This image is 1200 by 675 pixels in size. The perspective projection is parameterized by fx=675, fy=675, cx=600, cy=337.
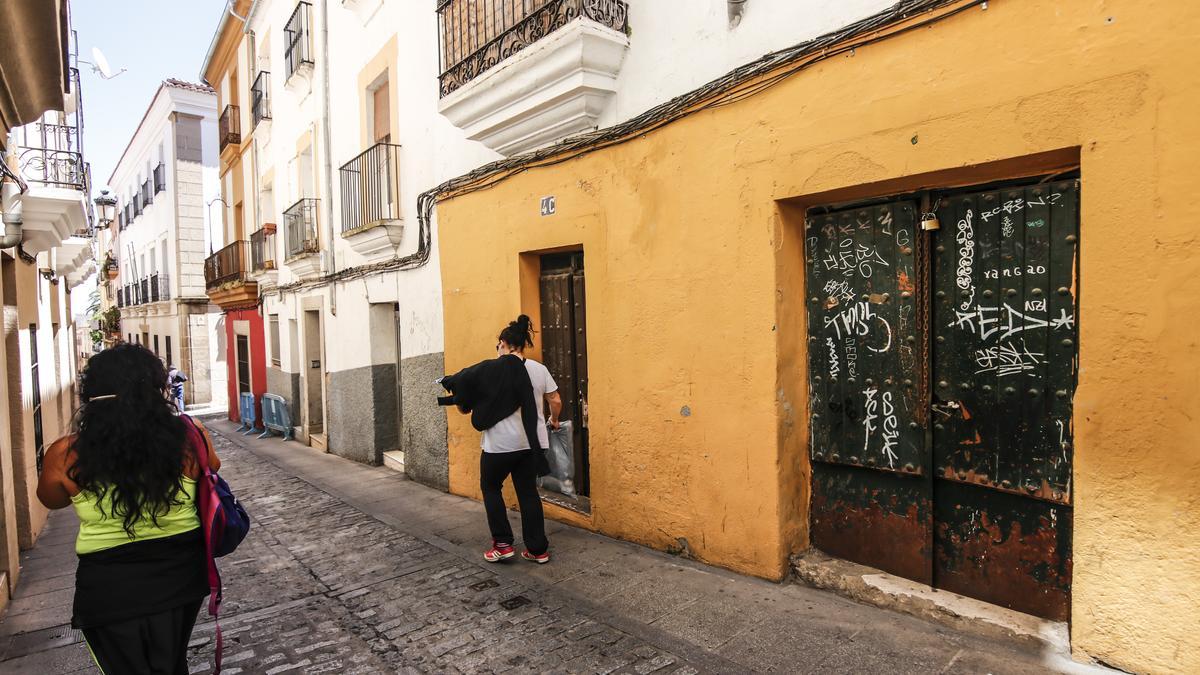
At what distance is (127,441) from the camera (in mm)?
2330

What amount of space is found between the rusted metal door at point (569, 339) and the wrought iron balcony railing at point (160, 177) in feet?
65.5

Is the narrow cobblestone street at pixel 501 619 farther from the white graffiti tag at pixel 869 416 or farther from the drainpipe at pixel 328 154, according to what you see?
the drainpipe at pixel 328 154

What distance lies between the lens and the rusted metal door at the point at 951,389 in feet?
9.63

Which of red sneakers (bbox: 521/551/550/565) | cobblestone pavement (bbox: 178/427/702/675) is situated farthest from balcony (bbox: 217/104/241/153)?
red sneakers (bbox: 521/551/550/565)

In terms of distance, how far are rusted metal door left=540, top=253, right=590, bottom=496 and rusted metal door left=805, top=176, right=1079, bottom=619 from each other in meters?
2.09

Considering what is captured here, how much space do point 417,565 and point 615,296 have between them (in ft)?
7.70

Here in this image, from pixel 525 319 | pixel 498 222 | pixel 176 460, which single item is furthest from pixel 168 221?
pixel 176 460

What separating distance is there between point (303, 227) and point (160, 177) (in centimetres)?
1395

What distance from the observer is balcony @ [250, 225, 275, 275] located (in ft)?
42.1

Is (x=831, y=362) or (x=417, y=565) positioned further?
(x=417, y=565)

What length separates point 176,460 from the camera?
95.1 inches

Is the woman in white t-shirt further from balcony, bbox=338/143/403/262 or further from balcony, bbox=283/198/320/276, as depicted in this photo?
balcony, bbox=283/198/320/276

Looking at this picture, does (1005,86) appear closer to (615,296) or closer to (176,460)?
(615,296)

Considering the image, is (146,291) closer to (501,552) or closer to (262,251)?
(262,251)
